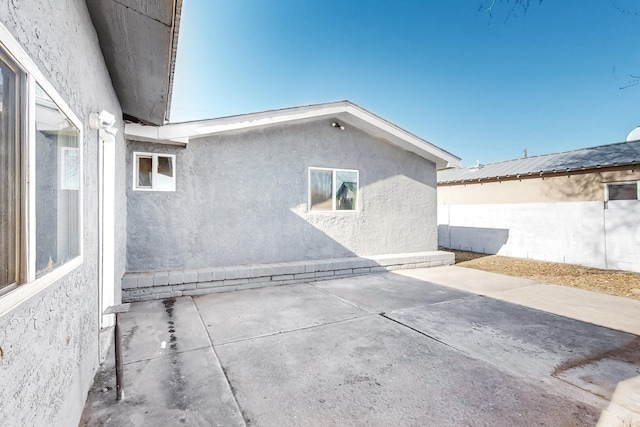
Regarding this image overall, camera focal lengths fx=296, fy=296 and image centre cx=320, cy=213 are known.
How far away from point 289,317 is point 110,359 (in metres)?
2.39

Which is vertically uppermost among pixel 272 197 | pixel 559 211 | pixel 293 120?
pixel 293 120

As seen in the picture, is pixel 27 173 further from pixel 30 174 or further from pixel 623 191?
pixel 623 191

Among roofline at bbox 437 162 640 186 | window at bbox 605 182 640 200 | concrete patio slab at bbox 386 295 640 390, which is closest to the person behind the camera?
concrete patio slab at bbox 386 295 640 390

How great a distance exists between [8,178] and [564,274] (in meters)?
11.1

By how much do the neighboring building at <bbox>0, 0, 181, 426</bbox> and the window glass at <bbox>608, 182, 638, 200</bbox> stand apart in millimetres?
13571

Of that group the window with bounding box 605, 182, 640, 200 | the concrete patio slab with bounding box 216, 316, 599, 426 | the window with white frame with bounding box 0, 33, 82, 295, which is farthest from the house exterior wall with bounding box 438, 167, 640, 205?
the window with white frame with bounding box 0, 33, 82, 295

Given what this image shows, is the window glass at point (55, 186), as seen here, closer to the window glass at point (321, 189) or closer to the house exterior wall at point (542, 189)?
the window glass at point (321, 189)

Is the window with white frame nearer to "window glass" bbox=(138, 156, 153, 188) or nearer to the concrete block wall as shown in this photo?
the concrete block wall

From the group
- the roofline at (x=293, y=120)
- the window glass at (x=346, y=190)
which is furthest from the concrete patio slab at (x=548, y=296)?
the roofline at (x=293, y=120)

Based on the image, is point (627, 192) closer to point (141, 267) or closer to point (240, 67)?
point (141, 267)

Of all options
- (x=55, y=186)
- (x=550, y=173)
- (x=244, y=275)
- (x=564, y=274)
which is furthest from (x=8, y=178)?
(x=550, y=173)

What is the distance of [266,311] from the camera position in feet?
16.8

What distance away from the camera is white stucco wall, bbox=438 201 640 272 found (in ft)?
29.0

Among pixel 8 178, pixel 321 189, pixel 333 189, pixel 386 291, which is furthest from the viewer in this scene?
pixel 333 189
